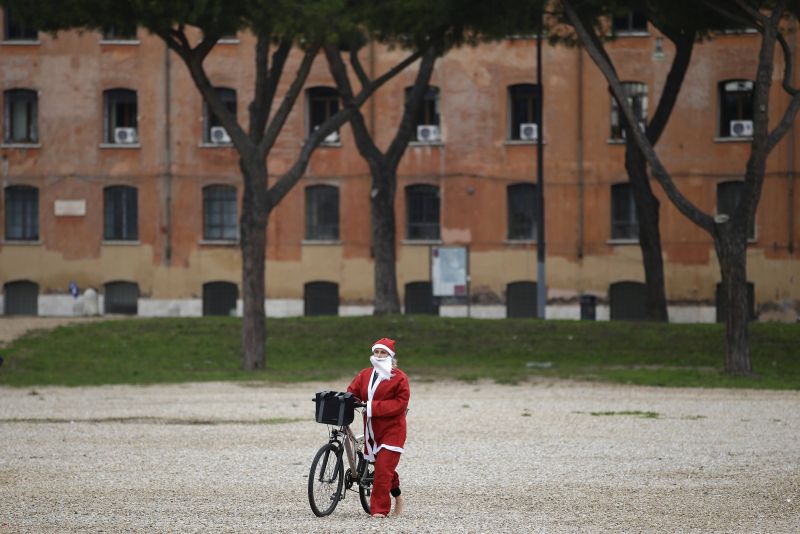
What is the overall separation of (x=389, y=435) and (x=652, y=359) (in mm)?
20892

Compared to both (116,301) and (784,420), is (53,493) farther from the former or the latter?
(116,301)

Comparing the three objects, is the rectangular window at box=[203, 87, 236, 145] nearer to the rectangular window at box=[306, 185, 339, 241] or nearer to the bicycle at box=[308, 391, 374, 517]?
the rectangular window at box=[306, 185, 339, 241]

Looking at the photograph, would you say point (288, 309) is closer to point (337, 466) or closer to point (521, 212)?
point (521, 212)

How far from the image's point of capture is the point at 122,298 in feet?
165

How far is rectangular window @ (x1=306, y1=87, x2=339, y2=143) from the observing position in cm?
4969

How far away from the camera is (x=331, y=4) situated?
1074 inches

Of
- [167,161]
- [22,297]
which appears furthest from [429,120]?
[22,297]

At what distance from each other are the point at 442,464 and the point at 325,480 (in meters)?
3.85

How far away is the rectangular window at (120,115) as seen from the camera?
164 ft

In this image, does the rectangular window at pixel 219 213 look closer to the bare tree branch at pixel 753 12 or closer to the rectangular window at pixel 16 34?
the rectangular window at pixel 16 34

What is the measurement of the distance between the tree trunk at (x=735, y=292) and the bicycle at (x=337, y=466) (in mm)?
15847

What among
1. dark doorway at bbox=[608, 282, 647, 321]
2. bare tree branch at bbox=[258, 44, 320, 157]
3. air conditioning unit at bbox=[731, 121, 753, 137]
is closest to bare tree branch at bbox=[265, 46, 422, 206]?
bare tree branch at bbox=[258, 44, 320, 157]

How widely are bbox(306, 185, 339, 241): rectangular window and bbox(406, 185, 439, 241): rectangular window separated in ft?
7.38

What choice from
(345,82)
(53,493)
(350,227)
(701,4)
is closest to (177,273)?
(350,227)
